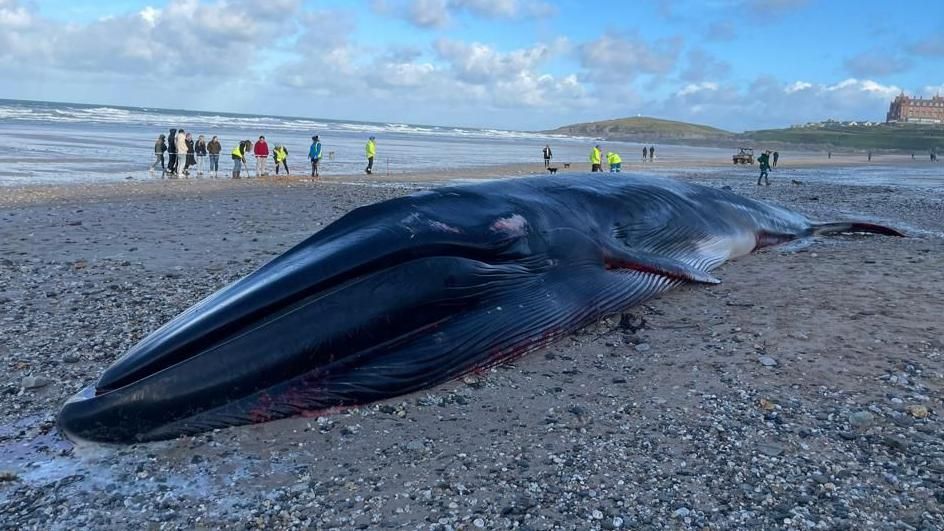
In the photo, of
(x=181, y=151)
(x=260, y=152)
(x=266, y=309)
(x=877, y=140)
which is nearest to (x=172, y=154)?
(x=181, y=151)

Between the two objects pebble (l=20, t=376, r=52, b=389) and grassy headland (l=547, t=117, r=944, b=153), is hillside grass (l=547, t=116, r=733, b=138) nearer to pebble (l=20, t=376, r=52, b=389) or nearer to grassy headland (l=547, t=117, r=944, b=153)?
grassy headland (l=547, t=117, r=944, b=153)

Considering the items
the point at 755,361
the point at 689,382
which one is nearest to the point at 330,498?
the point at 689,382

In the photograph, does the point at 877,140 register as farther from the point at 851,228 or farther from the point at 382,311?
the point at 382,311

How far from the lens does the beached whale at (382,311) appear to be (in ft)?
13.6

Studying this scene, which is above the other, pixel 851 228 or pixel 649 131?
pixel 649 131

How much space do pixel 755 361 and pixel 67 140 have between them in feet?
156

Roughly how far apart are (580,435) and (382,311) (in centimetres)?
143

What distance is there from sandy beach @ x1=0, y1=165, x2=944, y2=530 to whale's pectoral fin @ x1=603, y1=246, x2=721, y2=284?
0.73ft

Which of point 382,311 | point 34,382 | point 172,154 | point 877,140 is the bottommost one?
point 34,382

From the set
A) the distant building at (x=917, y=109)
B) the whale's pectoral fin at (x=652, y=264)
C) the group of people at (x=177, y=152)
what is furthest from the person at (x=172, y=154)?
the distant building at (x=917, y=109)

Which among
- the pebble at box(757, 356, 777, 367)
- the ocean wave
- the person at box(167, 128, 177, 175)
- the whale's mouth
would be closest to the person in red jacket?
the person at box(167, 128, 177, 175)

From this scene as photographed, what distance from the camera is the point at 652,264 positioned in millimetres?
6707

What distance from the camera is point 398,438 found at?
425cm

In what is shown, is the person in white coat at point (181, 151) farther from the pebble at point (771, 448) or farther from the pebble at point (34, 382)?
the pebble at point (771, 448)
